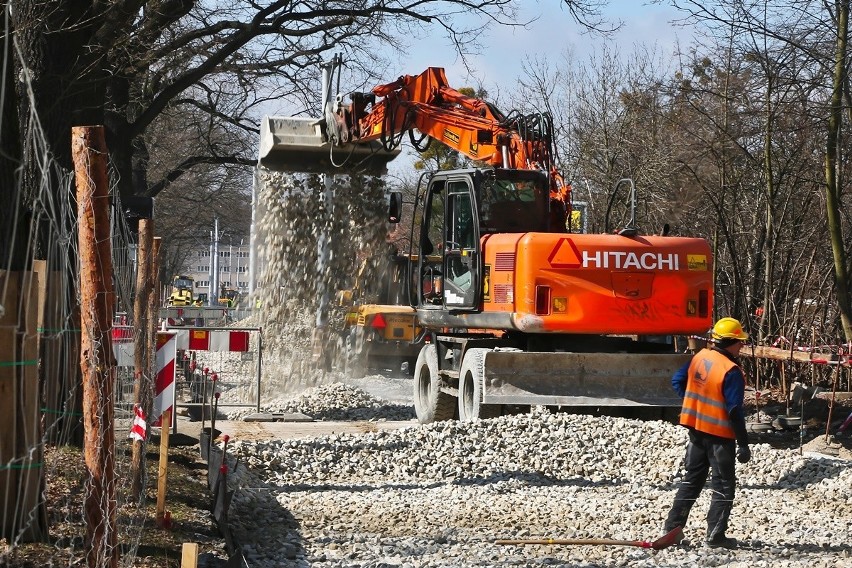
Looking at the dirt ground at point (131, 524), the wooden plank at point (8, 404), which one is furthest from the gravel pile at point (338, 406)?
the wooden plank at point (8, 404)

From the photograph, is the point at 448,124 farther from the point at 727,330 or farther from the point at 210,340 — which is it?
the point at 727,330

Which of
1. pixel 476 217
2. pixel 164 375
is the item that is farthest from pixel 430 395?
pixel 164 375

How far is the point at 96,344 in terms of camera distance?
216 inches

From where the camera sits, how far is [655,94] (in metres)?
28.6

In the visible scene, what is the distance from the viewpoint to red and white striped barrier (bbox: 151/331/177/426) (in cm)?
927

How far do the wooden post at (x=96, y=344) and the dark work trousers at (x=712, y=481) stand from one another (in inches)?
176

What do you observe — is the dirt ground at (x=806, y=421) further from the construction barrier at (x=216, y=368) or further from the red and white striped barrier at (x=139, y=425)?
the red and white striped barrier at (x=139, y=425)

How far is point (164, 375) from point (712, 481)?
4336 mm

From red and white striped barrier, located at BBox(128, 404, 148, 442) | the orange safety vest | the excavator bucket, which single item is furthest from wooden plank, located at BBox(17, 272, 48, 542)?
the excavator bucket

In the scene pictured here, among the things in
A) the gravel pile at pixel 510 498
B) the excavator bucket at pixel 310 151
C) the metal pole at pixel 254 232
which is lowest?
the gravel pile at pixel 510 498

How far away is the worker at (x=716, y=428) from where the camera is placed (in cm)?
837

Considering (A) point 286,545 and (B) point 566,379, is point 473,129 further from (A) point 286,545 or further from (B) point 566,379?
(A) point 286,545

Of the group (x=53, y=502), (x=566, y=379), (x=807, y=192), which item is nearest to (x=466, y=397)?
(x=566, y=379)

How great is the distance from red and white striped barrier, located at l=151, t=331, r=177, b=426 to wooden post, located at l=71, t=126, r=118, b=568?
11.7 ft
